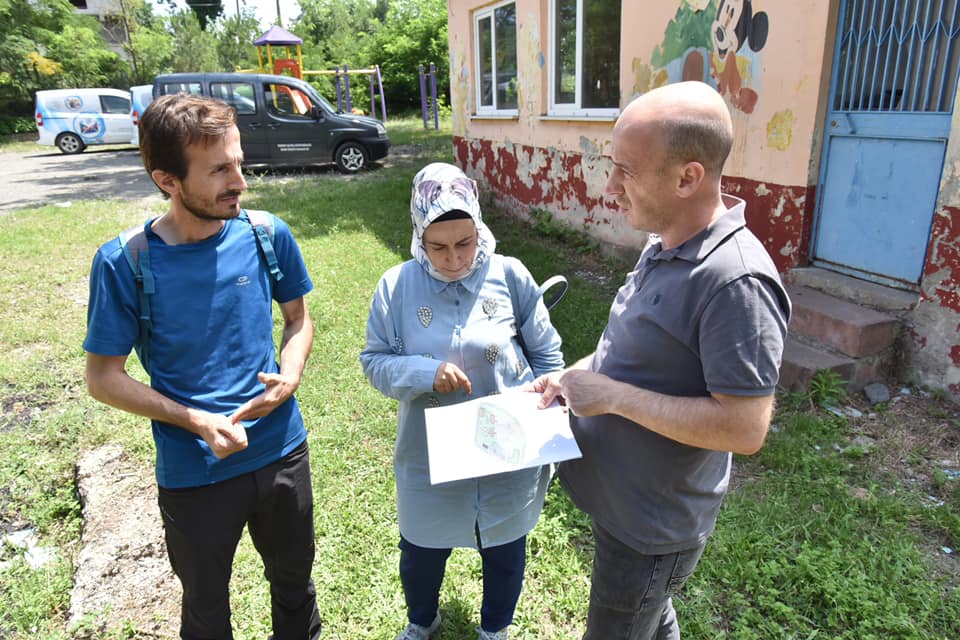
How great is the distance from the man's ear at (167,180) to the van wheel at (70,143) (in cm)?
2160

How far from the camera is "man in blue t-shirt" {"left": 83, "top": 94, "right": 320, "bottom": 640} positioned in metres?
1.61

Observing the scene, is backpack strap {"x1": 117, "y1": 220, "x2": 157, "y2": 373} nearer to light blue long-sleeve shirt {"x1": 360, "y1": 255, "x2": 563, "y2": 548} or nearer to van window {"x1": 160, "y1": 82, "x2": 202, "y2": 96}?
light blue long-sleeve shirt {"x1": 360, "y1": 255, "x2": 563, "y2": 548}

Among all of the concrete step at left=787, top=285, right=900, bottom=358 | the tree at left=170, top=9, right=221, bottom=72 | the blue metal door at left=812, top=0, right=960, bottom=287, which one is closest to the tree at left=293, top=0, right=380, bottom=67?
the tree at left=170, top=9, right=221, bottom=72

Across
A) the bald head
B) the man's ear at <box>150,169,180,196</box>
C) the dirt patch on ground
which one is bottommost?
the dirt patch on ground

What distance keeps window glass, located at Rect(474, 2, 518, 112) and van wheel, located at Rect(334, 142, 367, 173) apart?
4.52m

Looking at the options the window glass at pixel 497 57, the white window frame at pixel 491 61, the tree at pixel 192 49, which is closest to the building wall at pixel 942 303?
the white window frame at pixel 491 61

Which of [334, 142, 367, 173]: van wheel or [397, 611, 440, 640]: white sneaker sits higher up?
[334, 142, 367, 173]: van wheel

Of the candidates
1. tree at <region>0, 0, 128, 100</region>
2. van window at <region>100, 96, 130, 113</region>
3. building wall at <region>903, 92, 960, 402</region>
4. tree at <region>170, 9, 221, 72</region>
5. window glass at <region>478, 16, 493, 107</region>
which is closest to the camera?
building wall at <region>903, 92, 960, 402</region>

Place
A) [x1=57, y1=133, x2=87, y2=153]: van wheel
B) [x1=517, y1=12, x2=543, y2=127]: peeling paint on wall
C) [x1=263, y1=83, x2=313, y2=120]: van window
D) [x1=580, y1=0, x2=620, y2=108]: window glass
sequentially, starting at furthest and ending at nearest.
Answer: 1. [x1=57, y1=133, x2=87, y2=153]: van wheel
2. [x1=263, y1=83, x2=313, y2=120]: van window
3. [x1=517, y1=12, x2=543, y2=127]: peeling paint on wall
4. [x1=580, y1=0, x2=620, y2=108]: window glass

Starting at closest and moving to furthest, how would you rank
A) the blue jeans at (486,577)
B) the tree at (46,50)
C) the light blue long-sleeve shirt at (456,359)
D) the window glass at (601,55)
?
1. the light blue long-sleeve shirt at (456,359)
2. the blue jeans at (486,577)
3. the window glass at (601,55)
4. the tree at (46,50)

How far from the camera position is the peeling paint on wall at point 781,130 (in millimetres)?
4180

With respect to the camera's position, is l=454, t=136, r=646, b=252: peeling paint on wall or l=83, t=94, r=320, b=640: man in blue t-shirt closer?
l=83, t=94, r=320, b=640: man in blue t-shirt

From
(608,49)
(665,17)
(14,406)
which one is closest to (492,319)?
(14,406)

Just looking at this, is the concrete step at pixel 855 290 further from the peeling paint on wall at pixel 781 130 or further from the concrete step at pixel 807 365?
the peeling paint on wall at pixel 781 130
